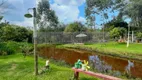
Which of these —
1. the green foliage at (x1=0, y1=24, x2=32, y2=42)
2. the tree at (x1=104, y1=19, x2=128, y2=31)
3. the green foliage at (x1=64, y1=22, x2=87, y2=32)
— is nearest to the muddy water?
the green foliage at (x1=0, y1=24, x2=32, y2=42)

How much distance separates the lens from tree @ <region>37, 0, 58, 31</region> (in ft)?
135

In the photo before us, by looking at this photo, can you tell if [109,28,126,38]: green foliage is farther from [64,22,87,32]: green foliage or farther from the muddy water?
the muddy water

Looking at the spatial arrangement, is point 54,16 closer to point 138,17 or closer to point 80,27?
point 80,27

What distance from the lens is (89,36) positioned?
120 feet

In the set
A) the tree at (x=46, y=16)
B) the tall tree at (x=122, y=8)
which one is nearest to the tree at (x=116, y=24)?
the tall tree at (x=122, y=8)

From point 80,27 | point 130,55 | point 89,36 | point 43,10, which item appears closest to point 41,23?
point 43,10

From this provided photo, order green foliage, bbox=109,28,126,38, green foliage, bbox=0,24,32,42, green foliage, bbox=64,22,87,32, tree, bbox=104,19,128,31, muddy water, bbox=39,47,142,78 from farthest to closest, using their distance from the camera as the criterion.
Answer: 1. tree, bbox=104,19,128,31
2. green foliage, bbox=64,22,87,32
3. green foliage, bbox=109,28,126,38
4. green foliage, bbox=0,24,32,42
5. muddy water, bbox=39,47,142,78

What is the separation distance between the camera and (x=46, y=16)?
137ft

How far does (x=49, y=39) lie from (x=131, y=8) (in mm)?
15550

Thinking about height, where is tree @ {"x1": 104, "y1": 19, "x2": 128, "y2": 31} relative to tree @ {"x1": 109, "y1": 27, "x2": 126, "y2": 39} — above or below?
above

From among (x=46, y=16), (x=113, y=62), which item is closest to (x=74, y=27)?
(x=46, y=16)

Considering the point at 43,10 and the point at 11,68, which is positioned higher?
the point at 43,10

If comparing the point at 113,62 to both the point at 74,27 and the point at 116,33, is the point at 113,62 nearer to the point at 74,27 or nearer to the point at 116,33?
the point at 116,33

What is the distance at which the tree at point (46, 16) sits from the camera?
1618 inches
